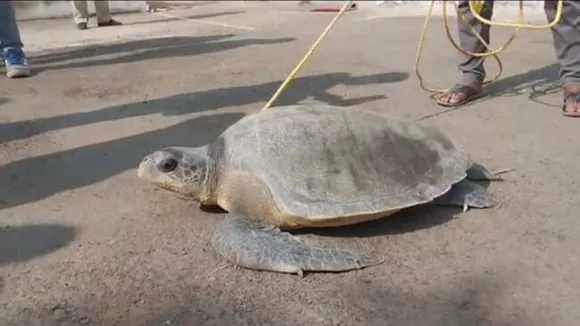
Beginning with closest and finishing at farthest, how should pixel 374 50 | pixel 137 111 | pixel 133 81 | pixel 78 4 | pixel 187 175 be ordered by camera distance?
pixel 187 175 < pixel 137 111 < pixel 133 81 < pixel 374 50 < pixel 78 4

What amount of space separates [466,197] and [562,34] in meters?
1.45

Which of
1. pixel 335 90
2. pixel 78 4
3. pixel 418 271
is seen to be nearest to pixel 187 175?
pixel 418 271

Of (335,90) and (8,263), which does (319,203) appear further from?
(335,90)

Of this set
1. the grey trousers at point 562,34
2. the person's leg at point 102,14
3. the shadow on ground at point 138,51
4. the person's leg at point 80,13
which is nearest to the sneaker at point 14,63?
the shadow on ground at point 138,51

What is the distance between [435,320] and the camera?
1.56 m

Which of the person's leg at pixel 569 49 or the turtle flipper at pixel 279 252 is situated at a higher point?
the person's leg at pixel 569 49

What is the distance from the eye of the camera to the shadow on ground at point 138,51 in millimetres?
4863

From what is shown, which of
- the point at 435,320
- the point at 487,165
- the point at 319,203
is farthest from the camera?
the point at 487,165

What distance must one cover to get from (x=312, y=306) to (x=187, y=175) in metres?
0.73

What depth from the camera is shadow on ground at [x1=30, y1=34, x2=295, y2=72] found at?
16.0 ft

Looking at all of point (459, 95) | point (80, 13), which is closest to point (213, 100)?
point (459, 95)

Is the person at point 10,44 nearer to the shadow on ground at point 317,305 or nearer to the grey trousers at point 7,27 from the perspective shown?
the grey trousers at point 7,27

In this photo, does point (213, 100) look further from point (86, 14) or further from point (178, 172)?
point (86, 14)

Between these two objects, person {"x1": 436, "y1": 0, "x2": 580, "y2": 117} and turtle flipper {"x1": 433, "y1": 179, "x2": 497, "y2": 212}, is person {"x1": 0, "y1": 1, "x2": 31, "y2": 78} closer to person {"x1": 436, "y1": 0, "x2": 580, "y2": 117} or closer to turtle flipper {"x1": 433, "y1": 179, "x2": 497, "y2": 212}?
person {"x1": 436, "y1": 0, "x2": 580, "y2": 117}
